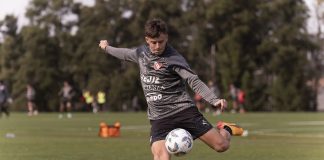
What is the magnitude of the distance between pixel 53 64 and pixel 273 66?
23.0 metres

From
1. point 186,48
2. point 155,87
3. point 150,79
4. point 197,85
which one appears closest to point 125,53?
point 150,79

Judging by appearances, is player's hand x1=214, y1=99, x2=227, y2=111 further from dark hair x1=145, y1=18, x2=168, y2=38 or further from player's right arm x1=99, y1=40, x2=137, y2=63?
player's right arm x1=99, y1=40, x2=137, y2=63

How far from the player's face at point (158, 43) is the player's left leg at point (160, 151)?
111 centimetres

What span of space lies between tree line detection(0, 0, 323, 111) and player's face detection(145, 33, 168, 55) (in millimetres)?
65158

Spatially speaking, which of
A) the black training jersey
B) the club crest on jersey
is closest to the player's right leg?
the black training jersey

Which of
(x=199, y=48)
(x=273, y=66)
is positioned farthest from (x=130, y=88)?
(x=273, y=66)

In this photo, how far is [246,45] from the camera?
80312 millimetres

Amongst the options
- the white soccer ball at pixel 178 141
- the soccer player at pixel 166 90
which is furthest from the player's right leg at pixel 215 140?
the white soccer ball at pixel 178 141

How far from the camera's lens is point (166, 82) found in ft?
32.1

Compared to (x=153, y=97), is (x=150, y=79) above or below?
above

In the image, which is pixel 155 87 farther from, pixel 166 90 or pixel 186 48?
pixel 186 48

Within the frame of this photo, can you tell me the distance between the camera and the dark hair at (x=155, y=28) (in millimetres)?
9430

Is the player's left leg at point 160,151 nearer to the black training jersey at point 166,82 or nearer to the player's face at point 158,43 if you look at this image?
the black training jersey at point 166,82

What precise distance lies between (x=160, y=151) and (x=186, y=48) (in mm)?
75041
